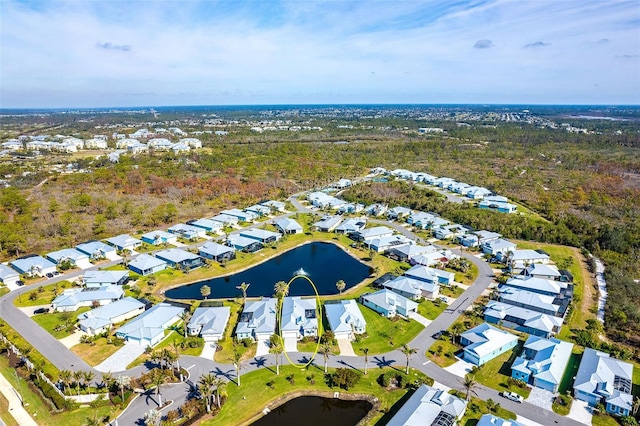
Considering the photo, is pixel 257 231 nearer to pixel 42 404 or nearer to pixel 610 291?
pixel 42 404

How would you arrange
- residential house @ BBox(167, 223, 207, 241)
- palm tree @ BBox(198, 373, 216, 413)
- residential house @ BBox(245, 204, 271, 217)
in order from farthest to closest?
1. residential house @ BBox(245, 204, 271, 217)
2. residential house @ BBox(167, 223, 207, 241)
3. palm tree @ BBox(198, 373, 216, 413)

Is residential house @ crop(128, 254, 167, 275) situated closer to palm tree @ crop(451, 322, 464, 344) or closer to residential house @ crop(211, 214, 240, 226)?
residential house @ crop(211, 214, 240, 226)

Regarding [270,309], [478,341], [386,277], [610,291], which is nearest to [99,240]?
[270,309]

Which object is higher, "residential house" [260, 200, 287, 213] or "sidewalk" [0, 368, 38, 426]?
"residential house" [260, 200, 287, 213]

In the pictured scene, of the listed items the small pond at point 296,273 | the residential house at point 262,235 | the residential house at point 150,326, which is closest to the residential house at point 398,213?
the small pond at point 296,273

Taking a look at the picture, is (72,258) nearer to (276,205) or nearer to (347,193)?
(276,205)

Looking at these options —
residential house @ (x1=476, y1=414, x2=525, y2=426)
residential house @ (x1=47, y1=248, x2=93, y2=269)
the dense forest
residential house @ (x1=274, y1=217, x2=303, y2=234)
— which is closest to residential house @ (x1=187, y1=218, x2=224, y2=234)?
the dense forest

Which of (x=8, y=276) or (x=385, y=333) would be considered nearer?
(x=385, y=333)

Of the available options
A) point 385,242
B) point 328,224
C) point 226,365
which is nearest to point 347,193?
point 328,224
